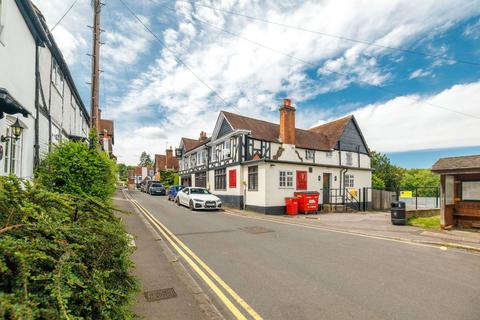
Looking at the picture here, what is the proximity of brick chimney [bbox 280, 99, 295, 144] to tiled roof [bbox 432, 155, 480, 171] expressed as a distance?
11.5 meters

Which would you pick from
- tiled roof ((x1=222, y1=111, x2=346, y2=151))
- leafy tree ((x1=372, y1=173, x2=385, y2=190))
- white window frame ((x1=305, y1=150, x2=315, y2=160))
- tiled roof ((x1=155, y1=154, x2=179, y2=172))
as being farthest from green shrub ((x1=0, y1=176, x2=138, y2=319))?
tiled roof ((x1=155, y1=154, x2=179, y2=172))

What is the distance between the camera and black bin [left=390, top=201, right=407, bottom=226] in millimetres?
11789

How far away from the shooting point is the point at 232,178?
851 inches

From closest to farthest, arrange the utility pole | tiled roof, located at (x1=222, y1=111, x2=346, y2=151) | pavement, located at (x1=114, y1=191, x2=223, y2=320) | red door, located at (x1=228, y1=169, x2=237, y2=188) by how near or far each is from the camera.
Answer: pavement, located at (x1=114, y1=191, x2=223, y2=320), the utility pole, red door, located at (x1=228, y1=169, x2=237, y2=188), tiled roof, located at (x1=222, y1=111, x2=346, y2=151)

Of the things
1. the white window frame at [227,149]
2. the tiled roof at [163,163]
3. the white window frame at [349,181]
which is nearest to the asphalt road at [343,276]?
the white window frame at [227,149]

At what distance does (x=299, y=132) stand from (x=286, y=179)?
32.9ft

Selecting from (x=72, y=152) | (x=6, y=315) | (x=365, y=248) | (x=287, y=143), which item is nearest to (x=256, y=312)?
(x=6, y=315)

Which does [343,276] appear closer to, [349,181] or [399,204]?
[399,204]

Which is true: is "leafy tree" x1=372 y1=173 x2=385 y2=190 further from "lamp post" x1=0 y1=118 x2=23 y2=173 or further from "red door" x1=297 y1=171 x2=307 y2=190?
"lamp post" x1=0 y1=118 x2=23 y2=173

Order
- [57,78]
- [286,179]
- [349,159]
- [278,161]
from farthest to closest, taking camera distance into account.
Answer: [349,159], [286,179], [278,161], [57,78]

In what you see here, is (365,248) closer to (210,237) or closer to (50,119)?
(210,237)

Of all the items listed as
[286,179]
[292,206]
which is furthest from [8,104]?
[286,179]

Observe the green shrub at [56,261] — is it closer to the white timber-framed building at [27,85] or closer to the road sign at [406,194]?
the white timber-framed building at [27,85]

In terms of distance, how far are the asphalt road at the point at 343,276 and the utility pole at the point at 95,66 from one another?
6.45 metres
